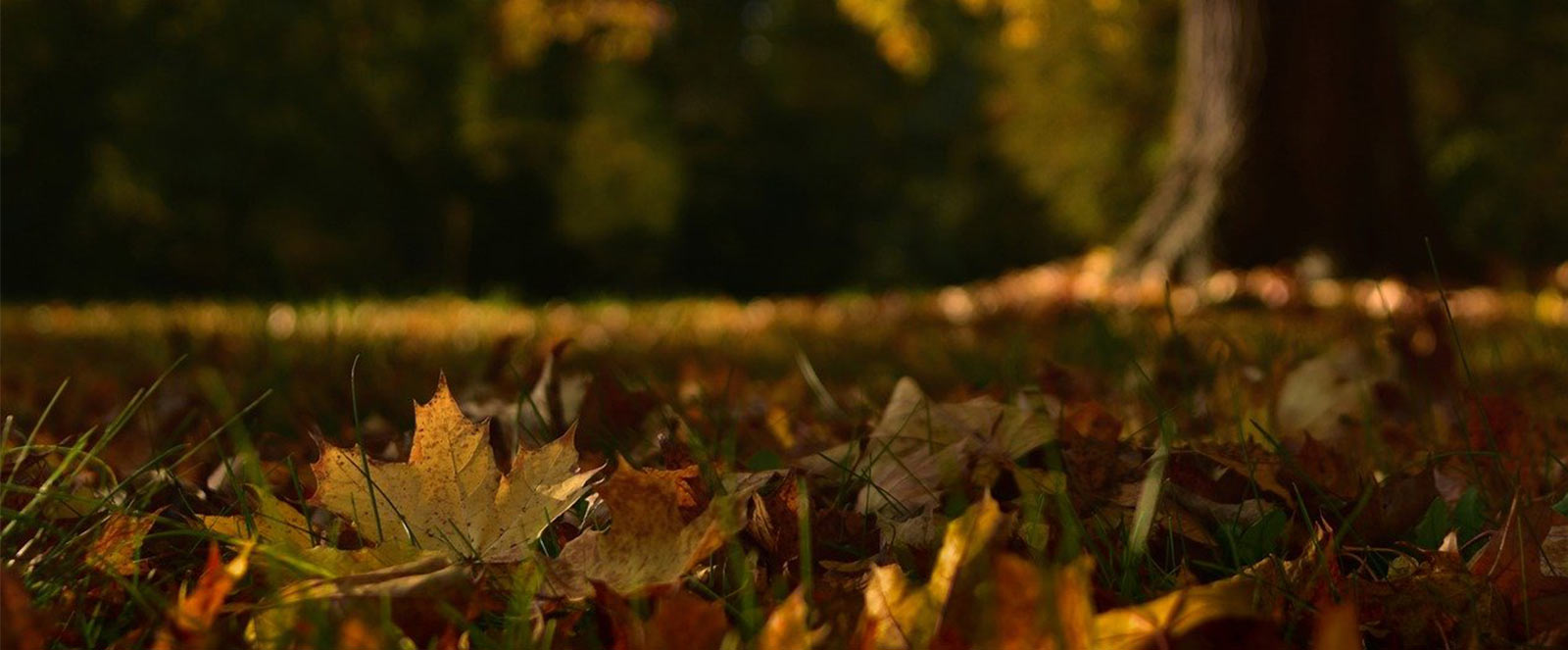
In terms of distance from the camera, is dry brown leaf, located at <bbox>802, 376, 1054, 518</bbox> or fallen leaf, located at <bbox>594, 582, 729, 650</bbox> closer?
fallen leaf, located at <bbox>594, 582, 729, 650</bbox>

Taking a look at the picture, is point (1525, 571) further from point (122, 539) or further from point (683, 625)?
point (122, 539)

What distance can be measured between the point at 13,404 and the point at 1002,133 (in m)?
14.4

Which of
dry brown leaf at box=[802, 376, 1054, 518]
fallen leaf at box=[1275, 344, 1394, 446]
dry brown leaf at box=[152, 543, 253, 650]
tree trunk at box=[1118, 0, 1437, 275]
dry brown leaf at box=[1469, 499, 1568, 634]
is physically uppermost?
dry brown leaf at box=[152, 543, 253, 650]

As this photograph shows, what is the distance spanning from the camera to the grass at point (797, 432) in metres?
0.98

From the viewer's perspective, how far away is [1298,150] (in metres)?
5.81

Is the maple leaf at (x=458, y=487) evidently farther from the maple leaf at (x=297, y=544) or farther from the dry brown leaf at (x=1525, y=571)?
the dry brown leaf at (x=1525, y=571)

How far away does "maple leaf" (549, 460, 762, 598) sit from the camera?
0.96 metres

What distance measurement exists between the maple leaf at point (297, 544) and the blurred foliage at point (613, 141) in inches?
295

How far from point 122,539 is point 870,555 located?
0.56 m

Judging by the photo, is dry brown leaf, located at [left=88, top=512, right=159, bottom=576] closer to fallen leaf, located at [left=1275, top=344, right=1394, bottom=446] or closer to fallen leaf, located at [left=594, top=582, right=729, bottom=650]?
fallen leaf, located at [left=594, top=582, right=729, bottom=650]

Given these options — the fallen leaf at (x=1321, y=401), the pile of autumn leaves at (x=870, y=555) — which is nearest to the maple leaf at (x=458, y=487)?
the pile of autumn leaves at (x=870, y=555)

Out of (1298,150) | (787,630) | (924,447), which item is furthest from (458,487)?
(1298,150)

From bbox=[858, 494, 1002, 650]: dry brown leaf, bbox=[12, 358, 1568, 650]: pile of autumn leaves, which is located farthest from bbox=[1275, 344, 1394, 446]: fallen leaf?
bbox=[858, 494, 1002, 650]: dry brown leaf

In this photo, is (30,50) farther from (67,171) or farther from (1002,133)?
(1002,133)
